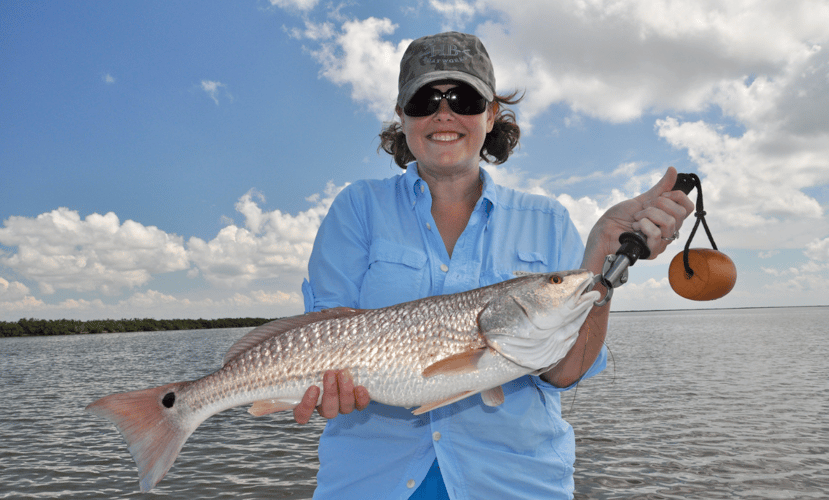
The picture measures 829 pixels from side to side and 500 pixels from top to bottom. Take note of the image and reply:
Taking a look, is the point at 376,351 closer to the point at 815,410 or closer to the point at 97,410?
the point at 97,410

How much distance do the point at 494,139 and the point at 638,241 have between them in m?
1.69

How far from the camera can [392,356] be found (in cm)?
282

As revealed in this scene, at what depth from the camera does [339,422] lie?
2.95 m

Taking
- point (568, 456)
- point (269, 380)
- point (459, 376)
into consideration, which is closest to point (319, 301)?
point (269, 380)

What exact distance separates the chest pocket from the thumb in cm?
130

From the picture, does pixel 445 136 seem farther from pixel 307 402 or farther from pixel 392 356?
pixel 307 402

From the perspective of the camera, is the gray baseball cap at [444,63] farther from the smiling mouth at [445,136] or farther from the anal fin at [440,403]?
the anal fin at [440,403]

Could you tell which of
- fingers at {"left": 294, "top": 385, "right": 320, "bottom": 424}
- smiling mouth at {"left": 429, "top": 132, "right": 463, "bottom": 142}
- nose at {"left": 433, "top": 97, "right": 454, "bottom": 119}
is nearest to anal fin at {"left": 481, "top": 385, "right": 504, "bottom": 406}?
fingers at {"left": 294, "top": 385, "right": 320, "bottom": 424}

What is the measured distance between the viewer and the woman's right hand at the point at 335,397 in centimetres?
275

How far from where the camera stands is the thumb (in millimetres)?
2596

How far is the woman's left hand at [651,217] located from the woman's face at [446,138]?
925 millimetres

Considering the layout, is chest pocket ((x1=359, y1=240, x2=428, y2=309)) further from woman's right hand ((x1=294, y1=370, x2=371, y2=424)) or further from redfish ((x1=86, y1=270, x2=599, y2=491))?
woman's right hand ((x1=294, y1=370, x2=371, y2=424))

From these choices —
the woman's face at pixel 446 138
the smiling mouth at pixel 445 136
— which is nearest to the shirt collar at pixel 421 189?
the woman's face at pixel 446 138

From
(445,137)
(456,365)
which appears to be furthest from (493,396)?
(445,137)
